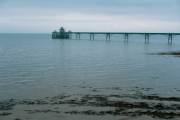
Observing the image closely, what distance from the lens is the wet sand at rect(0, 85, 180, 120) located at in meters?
10.1

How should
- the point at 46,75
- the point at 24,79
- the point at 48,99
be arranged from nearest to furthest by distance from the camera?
1. the point at 48,99
2. the point at 24,79
3. the point at 46,75

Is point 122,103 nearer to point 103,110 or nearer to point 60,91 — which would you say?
point 103,110

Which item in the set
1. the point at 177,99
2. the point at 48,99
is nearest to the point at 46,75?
the point at 48,99

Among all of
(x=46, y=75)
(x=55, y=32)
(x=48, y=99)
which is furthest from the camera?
(x=55, y=32)

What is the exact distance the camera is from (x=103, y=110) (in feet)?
35.5

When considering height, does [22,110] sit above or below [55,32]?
below

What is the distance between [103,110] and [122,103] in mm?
1695

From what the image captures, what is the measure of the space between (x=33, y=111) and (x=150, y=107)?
6502 mm

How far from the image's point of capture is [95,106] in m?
11.4

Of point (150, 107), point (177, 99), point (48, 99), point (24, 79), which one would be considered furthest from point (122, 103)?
point (24, 79)

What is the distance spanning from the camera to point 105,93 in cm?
1438

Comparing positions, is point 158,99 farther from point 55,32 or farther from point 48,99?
point 55,32

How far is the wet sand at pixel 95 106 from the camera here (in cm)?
1009

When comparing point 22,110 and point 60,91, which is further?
point 60,91
